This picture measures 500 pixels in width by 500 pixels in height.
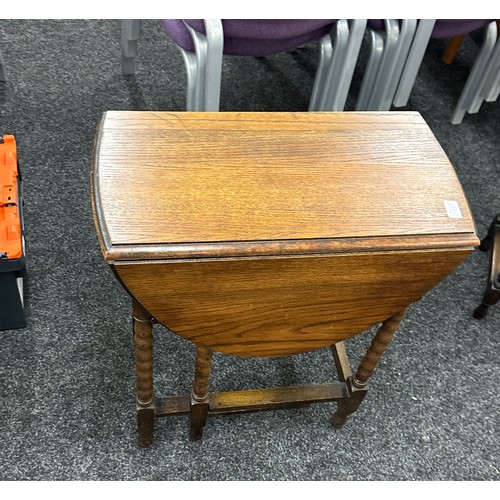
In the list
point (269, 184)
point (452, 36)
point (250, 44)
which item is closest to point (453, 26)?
point (452, 36)

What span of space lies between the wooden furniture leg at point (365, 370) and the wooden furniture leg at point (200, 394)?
0.99 feet

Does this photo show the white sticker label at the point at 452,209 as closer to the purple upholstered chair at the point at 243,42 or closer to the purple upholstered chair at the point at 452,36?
the purple upholstered chair at the point at 243,42

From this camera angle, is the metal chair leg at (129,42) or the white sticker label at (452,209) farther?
the metal chair leg at (129,42)

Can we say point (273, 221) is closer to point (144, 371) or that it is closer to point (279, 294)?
point (279, 294)

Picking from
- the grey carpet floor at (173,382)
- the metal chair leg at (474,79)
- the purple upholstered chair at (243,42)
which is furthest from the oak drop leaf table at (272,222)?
the metal chair leg at (474,79)

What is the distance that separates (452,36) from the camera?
1.93 meters

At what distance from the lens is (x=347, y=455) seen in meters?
1.42

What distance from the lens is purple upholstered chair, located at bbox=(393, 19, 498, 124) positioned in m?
1.85

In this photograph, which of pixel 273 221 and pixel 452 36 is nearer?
pixel 273 221

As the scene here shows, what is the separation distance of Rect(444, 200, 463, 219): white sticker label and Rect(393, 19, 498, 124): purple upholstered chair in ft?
3.25

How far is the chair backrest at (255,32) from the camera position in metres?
1.59

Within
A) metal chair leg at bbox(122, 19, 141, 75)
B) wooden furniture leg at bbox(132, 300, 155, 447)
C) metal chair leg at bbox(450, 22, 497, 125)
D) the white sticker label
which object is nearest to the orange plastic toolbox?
wooden furniture leg at bbox(132, 300, 155, 447)

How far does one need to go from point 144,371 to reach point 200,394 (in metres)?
0.13

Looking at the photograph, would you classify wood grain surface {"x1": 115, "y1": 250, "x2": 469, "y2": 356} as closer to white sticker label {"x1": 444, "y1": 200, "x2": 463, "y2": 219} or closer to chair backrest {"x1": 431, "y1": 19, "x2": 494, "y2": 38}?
white sticker label {"x1": 444, "y1": 200, "x2": 463, "y2": 219}
